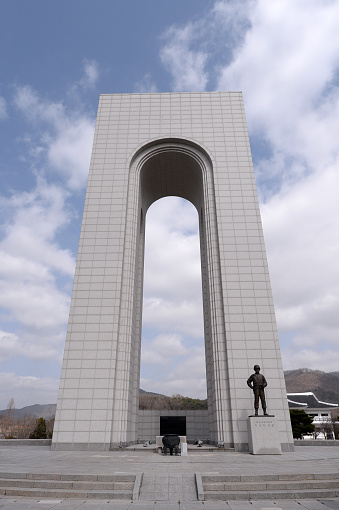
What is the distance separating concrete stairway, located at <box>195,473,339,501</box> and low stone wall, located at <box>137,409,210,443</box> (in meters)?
14.1

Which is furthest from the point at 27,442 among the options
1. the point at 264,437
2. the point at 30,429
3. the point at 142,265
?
the point at 30,429

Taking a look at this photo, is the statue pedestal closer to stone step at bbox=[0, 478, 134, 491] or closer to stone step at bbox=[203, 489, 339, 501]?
stone step at bbox=[203, 489, 339, 501]

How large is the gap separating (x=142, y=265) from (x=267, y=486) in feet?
51.1

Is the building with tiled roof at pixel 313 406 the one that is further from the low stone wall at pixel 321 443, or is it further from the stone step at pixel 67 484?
→ the stone step at pixel 67 484

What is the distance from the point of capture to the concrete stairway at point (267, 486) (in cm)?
616

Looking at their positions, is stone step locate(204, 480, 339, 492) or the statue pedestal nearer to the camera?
stone step locate(204, 480, 339, 492)

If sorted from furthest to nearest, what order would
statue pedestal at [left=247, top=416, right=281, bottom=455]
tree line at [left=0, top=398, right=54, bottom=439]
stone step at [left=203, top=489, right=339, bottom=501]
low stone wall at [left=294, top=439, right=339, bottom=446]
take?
tree line at [left=0, top=398, right=54, bottom=439], low stone wall at [left=294, top=439, right=339, bottom=446], statue pedestal at [left=247, top=416, right=281, bottom=455], stone step at [left=203, top=489, right=339, bottom=501]

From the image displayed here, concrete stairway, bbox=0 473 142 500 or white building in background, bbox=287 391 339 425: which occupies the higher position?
white building in background, bbox=287 391 339 425

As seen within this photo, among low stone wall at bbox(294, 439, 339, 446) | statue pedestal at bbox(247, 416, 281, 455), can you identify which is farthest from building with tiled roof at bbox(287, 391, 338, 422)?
statue pedestal at bbox(247, 416, 281, 455)

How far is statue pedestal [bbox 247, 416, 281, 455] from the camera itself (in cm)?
1171

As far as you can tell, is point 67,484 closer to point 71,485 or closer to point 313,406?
point 71,485

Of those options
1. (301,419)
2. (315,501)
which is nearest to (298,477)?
(315,501)

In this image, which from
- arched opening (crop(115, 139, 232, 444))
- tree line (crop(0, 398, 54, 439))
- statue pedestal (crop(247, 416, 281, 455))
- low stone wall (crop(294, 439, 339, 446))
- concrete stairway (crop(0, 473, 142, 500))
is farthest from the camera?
tree line (crop(0, 398, 54, 439))

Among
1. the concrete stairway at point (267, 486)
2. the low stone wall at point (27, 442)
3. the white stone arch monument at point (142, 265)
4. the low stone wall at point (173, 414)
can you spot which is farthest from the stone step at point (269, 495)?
the low stone wall at point (173, 414)
